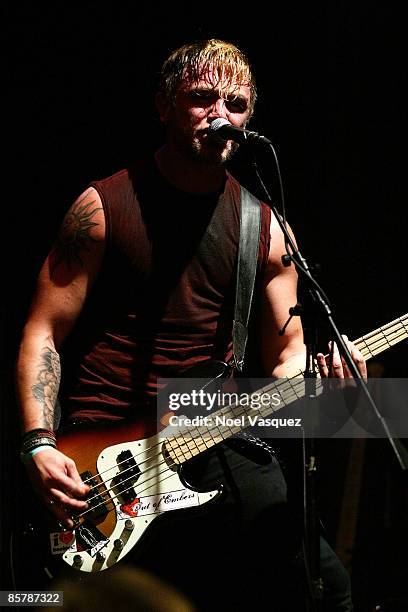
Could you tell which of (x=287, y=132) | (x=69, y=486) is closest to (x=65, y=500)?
(x=69, y=486)

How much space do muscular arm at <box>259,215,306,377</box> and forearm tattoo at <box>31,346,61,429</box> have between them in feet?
2.29

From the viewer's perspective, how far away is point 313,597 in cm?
184

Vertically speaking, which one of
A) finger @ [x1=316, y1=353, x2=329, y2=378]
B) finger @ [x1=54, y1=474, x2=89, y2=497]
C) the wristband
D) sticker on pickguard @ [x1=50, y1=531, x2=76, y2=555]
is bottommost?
sticker on pickguard @ [x1=50, y1=531, x2=76, y2=555]

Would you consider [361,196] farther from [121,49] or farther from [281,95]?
[121,49]

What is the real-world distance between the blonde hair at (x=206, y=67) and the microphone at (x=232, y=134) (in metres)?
0.29

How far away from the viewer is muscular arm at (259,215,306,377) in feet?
8.43

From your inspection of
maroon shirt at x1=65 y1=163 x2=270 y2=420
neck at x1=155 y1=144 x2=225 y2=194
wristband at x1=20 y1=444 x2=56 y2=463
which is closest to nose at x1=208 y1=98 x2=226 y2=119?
neck at x1=155 y1=144 x2=225 y2=194

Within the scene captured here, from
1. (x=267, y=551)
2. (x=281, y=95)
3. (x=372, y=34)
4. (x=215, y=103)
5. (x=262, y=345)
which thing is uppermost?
(x=372, y=34)

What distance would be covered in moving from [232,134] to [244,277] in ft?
1.95

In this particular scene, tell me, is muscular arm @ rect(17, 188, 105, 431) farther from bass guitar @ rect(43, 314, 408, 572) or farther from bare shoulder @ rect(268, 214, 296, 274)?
bare shoulder @ rect(268, 214, 296, 274)

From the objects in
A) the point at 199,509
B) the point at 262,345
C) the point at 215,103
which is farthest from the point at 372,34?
the point at 199,509

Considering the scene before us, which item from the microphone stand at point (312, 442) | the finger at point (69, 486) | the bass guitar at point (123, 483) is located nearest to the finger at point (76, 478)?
the finger at point (69, 486)

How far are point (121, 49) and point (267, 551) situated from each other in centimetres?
190

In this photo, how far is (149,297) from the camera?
243cm
